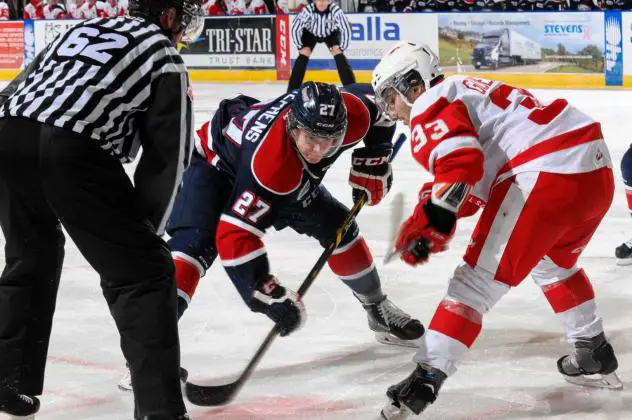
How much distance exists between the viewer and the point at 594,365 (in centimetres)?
278

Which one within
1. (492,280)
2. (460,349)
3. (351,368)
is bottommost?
(351,368)

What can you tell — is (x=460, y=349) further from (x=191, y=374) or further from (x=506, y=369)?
(x=191, y=374)

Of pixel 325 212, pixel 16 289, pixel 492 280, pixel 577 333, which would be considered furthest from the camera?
pixel 325 212

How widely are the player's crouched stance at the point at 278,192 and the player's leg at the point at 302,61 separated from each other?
5.71 metres

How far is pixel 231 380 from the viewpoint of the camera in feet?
9.57

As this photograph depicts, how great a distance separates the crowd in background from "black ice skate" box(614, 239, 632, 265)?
5.77 m

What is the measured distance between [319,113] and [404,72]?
237mm

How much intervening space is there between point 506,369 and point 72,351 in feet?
4.17

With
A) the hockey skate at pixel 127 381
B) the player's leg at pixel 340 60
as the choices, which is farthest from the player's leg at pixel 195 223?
the player's leg at pixel 340 60

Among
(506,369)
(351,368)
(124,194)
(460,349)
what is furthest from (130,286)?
(506,369)

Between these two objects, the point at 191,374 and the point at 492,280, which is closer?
the point at 492,280

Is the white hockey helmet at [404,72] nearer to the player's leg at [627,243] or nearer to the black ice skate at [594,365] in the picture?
the black ice skate at [594,365]

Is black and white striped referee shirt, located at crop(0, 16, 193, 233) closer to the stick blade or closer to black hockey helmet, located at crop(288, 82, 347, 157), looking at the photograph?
black hockey helmet, located at crop(288, 82, 347, 157)

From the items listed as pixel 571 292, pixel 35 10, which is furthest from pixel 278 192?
pixel 35 10
